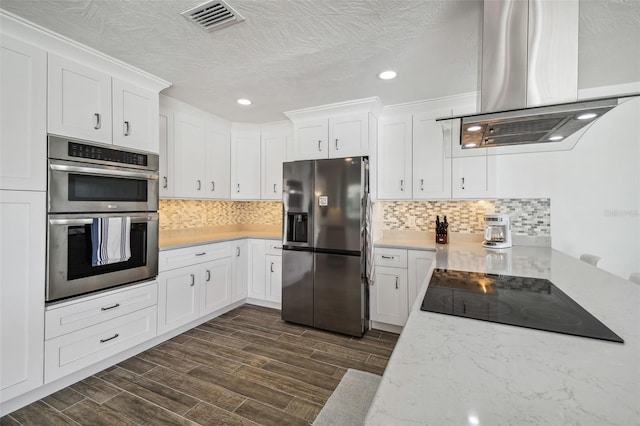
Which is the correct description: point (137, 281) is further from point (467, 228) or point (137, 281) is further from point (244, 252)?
point (467, 228)

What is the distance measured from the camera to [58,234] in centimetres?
196

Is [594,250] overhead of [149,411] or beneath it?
overhead

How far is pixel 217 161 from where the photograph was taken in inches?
145

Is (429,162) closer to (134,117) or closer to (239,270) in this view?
(239,270)

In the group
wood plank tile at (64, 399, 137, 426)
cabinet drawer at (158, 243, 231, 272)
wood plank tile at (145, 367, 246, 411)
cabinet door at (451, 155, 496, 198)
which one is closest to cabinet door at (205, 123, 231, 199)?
cabinet drawer at (158, 243, 231, 272)

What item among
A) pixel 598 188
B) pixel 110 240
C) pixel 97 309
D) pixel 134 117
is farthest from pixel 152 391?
pixel 598 188

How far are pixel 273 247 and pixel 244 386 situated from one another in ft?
5.71

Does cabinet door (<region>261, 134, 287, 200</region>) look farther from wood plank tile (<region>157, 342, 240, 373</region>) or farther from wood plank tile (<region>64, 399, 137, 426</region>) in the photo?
wood plank tile (<region>64, 399, 137, 426</region>)

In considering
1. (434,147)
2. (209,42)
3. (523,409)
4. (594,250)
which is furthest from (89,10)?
(594,250)

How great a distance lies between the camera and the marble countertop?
536mm

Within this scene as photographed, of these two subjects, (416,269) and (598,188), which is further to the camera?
(416,269)

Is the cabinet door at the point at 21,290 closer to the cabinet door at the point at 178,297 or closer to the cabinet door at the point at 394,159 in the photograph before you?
the cabinet door at the point at 178,297

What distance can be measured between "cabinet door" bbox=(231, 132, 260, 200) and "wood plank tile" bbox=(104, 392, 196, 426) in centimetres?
250

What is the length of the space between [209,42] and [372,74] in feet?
4.30
